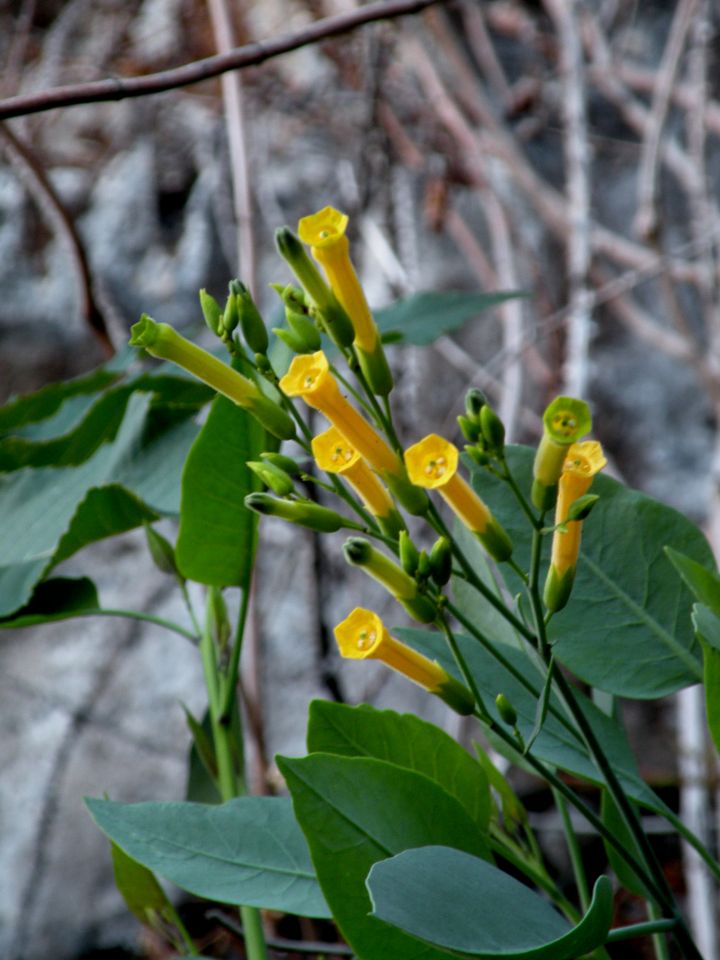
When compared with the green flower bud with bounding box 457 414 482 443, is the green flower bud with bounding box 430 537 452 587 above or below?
below

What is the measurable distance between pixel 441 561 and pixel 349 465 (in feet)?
0.16

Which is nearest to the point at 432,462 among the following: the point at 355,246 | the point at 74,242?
the point at 74,242

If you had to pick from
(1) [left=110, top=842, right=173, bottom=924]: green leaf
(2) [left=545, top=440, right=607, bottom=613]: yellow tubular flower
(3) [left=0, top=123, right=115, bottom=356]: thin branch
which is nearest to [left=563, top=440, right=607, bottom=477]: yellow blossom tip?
(2) [left=545, top=440, right=607, bottom=613]: yellow tubular flower

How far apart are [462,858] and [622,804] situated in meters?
0.08

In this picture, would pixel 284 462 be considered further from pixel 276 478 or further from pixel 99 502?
pixel 99 502

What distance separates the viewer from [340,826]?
34 centimetres

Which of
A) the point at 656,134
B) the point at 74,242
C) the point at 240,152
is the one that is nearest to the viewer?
the point at 74,242

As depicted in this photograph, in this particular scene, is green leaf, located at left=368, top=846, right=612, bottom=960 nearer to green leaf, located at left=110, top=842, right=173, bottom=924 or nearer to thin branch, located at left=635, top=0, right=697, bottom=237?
green leaf, located at left=110, top=842, right=173, bottom=924

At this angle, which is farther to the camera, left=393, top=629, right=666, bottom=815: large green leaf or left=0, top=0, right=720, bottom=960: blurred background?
left=0, top=0, right=720, bottom=960: blurred background

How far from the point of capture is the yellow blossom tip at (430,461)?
32 cm

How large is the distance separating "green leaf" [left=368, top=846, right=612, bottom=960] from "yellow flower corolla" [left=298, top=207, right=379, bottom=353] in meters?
0.20

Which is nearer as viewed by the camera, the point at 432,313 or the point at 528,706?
the point at 528,706

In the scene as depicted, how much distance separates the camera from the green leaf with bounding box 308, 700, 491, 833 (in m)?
0.38

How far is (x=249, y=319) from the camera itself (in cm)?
37
